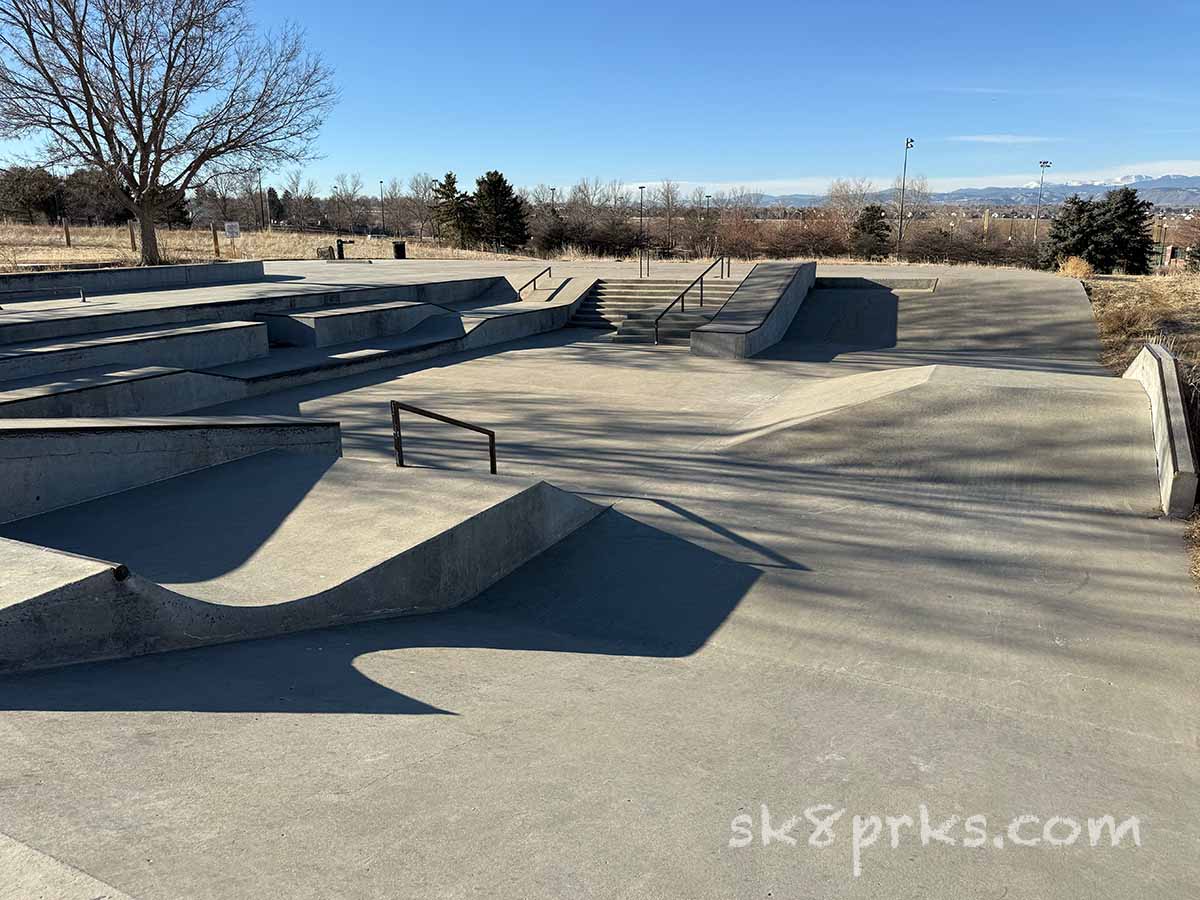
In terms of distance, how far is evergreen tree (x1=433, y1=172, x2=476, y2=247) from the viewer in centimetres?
5462

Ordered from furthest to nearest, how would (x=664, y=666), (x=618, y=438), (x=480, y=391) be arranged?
(x=480, y=391) → (x=618, y=438) → (x=664, y=666)

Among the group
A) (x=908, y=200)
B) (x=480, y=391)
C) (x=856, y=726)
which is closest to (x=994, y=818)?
(x=856, y=726)

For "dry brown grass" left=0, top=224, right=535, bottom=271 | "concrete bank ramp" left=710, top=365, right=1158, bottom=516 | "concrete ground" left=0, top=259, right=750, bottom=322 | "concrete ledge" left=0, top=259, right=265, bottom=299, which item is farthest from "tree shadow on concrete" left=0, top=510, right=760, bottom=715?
"dry brown grass" left=0, top=224, right=535, bottom=271

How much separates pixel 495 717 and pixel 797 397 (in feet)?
30.4

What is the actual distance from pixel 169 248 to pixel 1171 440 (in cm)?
4035

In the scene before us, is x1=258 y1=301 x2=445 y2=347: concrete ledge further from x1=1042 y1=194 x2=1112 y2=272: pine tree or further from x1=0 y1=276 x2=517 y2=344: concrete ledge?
x1=1042 y1=194 x2=1112 y2=272: pine tree

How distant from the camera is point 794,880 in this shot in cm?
271

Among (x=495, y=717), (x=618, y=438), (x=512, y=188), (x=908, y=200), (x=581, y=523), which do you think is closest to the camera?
(x=495, y=717)

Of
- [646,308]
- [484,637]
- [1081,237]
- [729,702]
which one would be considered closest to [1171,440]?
[729,702]

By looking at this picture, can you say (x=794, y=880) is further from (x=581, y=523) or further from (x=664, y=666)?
(x=581, y=523)

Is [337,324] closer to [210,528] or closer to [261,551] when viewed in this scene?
[210,528]

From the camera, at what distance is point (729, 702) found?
4570 millimetres

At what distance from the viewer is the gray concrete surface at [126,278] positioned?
19.3 meters

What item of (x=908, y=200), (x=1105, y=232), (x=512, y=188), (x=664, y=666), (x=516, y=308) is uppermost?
(x=908, y=200)
